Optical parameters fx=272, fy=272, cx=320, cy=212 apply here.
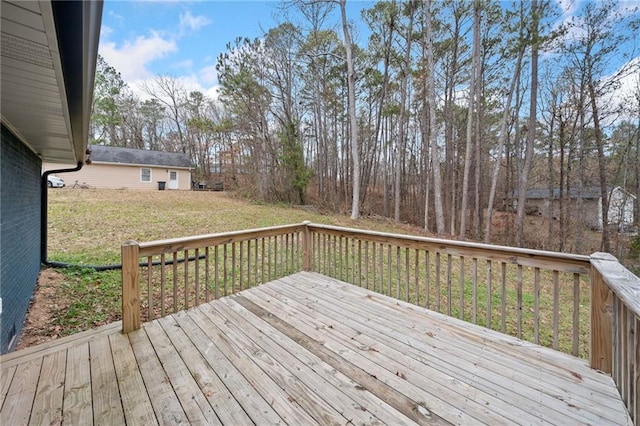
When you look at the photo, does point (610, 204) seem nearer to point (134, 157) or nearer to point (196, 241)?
point (196, 241)

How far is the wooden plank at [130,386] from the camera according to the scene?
5.11 feet

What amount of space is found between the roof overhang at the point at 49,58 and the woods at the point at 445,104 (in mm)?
8827

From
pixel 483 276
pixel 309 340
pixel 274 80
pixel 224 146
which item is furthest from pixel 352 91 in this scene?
pixel 224 146

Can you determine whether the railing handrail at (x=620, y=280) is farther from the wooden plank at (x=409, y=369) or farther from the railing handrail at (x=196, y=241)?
the railing handrail at (x=196, y=241)

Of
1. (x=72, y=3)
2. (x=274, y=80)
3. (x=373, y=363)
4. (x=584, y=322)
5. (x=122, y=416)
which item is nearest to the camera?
(x=72, y=3)

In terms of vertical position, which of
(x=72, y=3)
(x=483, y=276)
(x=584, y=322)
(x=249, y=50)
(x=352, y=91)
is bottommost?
(x=584, y=322)

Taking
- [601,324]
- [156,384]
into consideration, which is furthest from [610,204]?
[156,384]

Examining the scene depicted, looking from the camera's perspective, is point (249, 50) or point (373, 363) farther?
point (249, 50)

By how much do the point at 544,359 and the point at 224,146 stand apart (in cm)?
2331

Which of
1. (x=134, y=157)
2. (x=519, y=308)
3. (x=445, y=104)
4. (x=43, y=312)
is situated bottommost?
(x=43, y=312)

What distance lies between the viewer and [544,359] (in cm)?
212

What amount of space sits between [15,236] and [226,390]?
9.40 ft

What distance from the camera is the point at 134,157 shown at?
58.5 ft

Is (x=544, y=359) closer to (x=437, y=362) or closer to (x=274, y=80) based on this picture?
(x=437, y=362)
